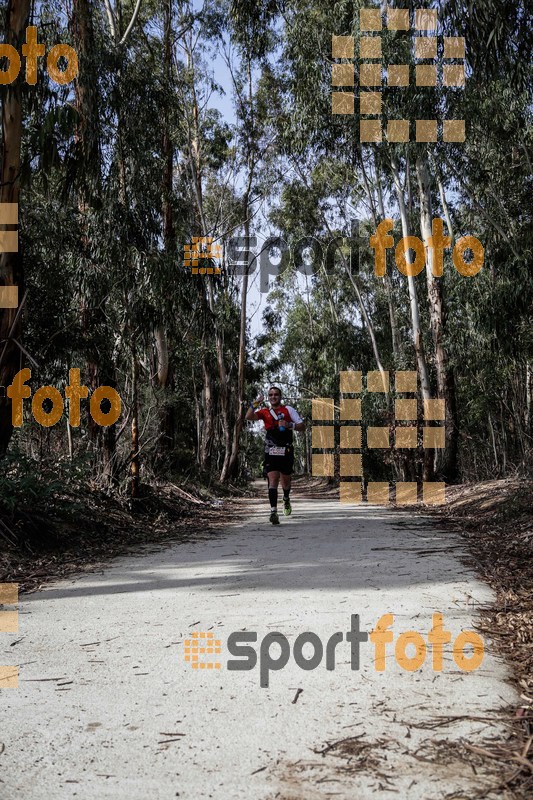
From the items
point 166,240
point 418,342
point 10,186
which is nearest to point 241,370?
point 418,342

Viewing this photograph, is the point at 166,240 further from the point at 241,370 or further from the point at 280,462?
the point at 241,370

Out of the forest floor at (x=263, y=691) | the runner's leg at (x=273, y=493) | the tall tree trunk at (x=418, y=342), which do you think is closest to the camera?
the forest floor at (x=263, y=691)

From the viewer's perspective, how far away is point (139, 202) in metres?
11.0

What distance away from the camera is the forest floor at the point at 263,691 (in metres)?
2.09

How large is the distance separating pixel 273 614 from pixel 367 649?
78 centimetres

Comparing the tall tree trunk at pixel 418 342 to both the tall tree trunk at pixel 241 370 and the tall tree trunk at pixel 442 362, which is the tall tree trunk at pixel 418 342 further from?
the tall tree trunk at pixel 241 370

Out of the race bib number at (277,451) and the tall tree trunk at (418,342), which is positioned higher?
the tall tree trunk at (418,342)

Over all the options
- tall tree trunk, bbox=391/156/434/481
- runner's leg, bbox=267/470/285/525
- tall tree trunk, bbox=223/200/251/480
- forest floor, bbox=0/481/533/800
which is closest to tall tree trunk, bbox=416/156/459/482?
tall tree trunk, bbox=391/156/434/481

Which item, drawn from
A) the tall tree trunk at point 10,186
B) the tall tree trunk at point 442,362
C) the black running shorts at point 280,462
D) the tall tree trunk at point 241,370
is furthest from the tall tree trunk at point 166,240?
the tall tree trunk at point 241,370

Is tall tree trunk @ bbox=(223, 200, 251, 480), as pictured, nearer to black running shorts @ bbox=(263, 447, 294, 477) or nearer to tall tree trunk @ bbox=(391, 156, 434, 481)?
tall tree trunk @ bbox=(391, 156, 434, 481)

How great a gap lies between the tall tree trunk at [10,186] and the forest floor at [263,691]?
2.34 m

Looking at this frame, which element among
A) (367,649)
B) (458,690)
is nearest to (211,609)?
(367,649)

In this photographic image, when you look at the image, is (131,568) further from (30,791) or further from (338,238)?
(338,238)

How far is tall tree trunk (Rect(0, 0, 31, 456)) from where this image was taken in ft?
25.1
